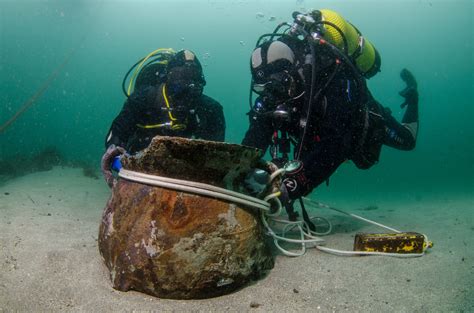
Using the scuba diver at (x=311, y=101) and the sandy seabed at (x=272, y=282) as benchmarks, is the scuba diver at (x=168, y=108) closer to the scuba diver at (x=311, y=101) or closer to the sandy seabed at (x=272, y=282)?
the scuba diver at (x=311, y=101)

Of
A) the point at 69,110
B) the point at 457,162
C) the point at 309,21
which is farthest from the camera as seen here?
the point at 69,110

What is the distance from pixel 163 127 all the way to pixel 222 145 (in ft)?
10.2

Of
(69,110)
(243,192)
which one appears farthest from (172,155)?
(69,110)

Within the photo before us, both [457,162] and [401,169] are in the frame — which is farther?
[457,162]

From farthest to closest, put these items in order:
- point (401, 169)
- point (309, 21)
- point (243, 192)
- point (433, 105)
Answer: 1. point (433, 105)
2. point (401, 169)
3. point (309, 21)
4. point (243, 192)

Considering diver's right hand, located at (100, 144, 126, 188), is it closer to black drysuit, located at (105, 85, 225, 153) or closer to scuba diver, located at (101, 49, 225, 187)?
scuba diver, located at (101, 49, 225, 187)

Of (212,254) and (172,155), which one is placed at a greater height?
(172,155)

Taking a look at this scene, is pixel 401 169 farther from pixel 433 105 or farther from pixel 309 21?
pixel 309 21

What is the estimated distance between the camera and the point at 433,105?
92500 millimetres

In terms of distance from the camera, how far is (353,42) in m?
3.97

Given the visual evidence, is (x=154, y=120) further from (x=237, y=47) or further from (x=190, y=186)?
(x=237, y=47)

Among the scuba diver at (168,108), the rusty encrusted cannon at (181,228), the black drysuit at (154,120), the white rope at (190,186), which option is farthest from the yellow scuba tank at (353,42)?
the white rope at (190,186)

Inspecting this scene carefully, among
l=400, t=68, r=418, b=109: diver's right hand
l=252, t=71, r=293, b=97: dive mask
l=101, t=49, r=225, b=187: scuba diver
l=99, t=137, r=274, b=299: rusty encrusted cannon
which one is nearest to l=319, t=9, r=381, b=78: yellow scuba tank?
l=252, t=71, r=293, b=97: dive mask

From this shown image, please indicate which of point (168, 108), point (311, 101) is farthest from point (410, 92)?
point (168, 108)
